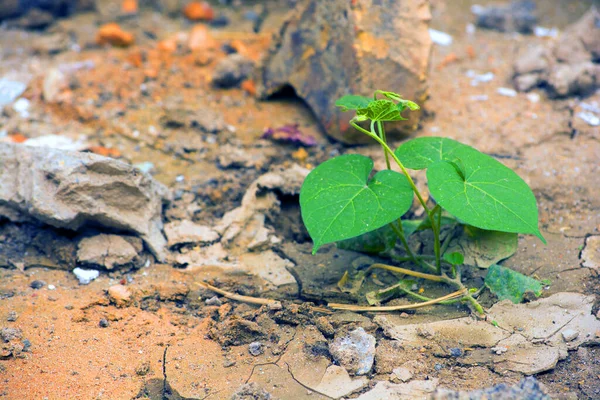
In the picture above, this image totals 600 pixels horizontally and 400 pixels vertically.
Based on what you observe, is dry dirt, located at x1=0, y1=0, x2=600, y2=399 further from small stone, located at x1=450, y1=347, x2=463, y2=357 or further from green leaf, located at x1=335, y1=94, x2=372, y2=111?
green leaf, located at x1=335, y1=94, x2=372, y2=111

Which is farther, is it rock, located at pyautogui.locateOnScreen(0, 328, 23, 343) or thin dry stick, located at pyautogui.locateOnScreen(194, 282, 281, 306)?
thin dry stick, located at pyautogui.locateOnScreen(194, 282, 281, 306)

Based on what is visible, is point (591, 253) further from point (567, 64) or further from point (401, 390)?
point (567, 64)

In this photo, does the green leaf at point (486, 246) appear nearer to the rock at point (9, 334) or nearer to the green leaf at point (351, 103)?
the green leaf at point (351, 103)

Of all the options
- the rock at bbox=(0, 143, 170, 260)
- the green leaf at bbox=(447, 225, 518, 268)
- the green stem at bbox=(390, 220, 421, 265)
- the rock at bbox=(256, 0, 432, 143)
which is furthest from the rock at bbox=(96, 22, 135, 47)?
the green leaf at bbox=(447, 225, 518, 268)

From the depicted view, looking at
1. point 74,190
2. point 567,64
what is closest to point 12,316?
point 74,190

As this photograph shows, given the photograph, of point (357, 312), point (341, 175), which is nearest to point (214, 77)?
point (341, 175)

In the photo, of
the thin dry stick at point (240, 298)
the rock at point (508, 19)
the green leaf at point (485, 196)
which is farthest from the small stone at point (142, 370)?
the rock at point (508, 19)
